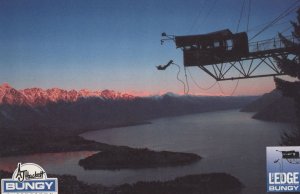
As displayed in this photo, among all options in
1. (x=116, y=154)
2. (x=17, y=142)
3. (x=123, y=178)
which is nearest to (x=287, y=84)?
(x=123, y=178)

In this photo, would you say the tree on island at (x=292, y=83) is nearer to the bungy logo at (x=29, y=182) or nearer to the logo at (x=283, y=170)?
the logo at (x=283, y=170)

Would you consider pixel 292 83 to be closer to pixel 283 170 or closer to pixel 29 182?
pixel 283 170

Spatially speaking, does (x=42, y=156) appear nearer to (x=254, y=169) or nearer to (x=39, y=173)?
(x=254, y=169)

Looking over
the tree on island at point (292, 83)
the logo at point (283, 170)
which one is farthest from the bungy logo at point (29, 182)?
the tree on island at point (292, 83)

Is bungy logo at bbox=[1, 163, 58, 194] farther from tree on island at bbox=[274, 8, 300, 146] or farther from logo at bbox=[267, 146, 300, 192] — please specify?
tree on island at bbox=[274, 8, 300, 146]

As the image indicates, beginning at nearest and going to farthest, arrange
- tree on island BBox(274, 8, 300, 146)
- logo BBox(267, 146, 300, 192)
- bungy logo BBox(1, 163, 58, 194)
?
logo BBox(267, 146, 300, 192) → bungy logo BBox(1, 163, 58, 194) → tree on island BBox(274, 8, 300, 146)

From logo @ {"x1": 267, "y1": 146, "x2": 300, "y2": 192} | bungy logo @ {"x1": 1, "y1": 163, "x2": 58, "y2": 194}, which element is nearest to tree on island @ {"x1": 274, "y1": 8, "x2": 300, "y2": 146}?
logo @ {"x1": 267, "y1": 146, "x2": 300, "y2": 192}

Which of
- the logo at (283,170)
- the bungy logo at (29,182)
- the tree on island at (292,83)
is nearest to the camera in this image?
the logo at (283,170)

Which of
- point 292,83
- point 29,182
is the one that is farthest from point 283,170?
point 292,83
